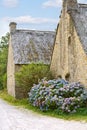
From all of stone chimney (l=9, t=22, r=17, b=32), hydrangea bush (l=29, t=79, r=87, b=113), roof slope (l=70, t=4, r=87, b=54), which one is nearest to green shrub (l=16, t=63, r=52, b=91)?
hydrangea bush (l=29, t=79, r=87, b=113)

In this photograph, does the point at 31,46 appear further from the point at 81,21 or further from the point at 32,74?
the point at 81,21

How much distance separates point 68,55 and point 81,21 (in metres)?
3.04

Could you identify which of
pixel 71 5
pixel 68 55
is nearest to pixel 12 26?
pixel 71 5

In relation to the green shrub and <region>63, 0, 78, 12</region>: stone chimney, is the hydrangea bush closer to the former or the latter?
the green shrub

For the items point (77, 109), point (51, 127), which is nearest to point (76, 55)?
point (77, 109)

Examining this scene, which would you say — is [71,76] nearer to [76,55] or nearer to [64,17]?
[76,55]

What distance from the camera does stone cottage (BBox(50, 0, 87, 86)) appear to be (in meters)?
28.0

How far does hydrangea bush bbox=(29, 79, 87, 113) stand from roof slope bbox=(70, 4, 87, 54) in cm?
312

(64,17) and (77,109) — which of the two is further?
(64,17)

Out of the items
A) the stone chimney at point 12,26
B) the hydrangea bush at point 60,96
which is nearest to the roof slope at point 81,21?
the hydrangea bush at point 60,96

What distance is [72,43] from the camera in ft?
98.1

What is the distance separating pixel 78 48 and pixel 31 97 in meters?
5.21

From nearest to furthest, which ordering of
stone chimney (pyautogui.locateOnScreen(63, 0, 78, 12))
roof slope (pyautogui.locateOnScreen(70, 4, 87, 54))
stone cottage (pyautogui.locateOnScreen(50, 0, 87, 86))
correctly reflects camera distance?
stone cottage (pyautogui.locateOnScreen(50, 0, 87, 86)) → roof slope (pyautogui.locateOnScreen(70, 4, 87, 54)) → stone chimney (pyautogui.locateOnScreen(63, 0, 78, 12))

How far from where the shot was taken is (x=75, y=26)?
1153 inches
